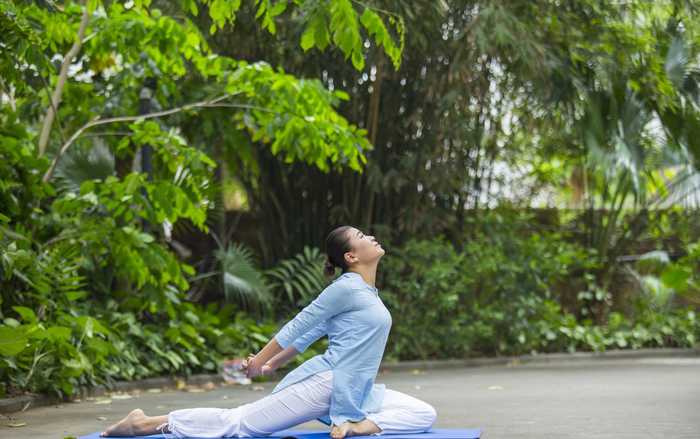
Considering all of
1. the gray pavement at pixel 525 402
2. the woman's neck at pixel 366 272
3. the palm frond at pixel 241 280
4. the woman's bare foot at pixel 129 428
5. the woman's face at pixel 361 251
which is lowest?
the gray pavement at pixel 525 402

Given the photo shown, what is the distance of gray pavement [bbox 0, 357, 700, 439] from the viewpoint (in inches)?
335

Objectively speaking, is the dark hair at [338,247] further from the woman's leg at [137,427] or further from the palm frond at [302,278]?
the palm frond at [302,278]

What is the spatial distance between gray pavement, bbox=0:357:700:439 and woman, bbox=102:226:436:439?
1.49 m

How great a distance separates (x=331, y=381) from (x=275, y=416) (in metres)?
0.40

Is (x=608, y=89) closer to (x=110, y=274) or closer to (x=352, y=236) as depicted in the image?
(x=110, y=274)

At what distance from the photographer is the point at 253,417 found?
693cm

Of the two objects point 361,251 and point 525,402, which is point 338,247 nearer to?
point 361,251

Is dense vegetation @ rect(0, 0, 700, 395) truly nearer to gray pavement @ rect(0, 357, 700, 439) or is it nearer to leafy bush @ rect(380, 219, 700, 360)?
leafy bush @ rect(380, 219, 700, 360)

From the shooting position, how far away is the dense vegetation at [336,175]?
12.0 m

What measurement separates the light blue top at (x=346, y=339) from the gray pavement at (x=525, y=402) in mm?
1514

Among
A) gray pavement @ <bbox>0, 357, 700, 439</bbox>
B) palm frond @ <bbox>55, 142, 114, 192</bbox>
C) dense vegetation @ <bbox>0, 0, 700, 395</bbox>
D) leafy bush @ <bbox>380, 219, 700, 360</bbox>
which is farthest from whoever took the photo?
leafy bush @ <bbox>380, 219, 700, 360</bbox>

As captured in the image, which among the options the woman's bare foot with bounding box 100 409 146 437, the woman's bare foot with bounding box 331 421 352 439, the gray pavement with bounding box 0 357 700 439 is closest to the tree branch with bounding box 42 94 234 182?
the gray pavement with bounding box 0 357 700 439

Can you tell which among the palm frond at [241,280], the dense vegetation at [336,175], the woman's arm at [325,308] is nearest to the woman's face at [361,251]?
the woman's arm at [325,308]

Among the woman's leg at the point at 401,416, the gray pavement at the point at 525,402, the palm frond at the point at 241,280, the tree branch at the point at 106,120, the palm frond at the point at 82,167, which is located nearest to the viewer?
the woman's leg at the point at 401,416
